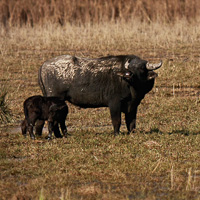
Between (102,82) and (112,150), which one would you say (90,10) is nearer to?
(102,82)

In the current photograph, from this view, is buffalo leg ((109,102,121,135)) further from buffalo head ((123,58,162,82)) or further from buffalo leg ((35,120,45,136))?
buffalo leg ((35,120,45,136))

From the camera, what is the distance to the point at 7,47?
798 inches

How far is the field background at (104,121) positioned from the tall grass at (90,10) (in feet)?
0.23

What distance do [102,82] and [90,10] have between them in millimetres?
17423

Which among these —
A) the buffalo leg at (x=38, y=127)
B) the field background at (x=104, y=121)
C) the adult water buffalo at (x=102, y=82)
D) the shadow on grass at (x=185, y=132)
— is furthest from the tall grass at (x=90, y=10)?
the buffalo leg at (x=38, y=127)

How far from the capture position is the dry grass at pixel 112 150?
6.46 metres

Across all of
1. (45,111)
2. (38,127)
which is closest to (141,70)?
(45,111)

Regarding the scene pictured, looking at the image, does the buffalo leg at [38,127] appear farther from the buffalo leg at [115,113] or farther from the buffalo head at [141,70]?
the buffalo head at [141,70]

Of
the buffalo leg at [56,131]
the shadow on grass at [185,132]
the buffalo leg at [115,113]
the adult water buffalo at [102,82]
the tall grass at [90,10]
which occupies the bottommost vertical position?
the tall grass at [90,10]

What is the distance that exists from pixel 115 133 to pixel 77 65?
134cm

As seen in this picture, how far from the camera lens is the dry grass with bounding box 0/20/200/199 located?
6465mm

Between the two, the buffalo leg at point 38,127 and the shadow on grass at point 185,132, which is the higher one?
the buffalo leg at point 38,127

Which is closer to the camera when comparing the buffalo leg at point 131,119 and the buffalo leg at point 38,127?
the buffalo leg at point 38,127

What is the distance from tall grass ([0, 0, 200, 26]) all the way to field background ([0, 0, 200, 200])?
7 centimetres
